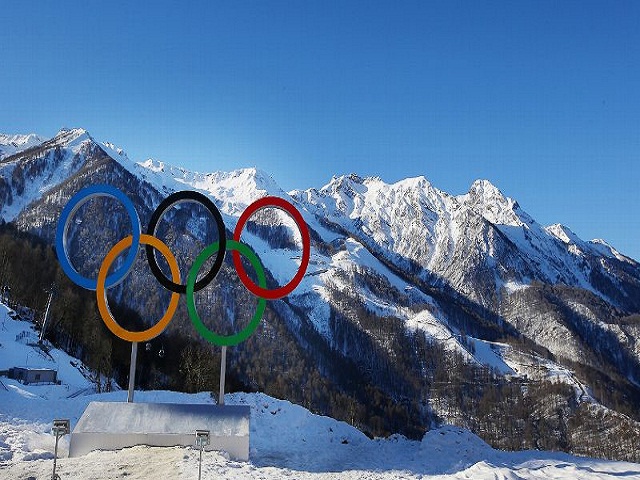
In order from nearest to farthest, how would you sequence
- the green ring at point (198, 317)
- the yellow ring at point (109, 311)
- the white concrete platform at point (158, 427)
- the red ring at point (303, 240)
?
1. the white concrete platform at point (158, 427)
2. the yellow ring at point (109, 311)
3. the green ring at point (198, 317)
4. the red ring at point (303, 240)

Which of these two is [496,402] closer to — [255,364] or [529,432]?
[529,432]

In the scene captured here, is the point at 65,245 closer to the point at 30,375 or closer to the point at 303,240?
the point at 303,240

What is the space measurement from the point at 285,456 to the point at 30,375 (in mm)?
32450

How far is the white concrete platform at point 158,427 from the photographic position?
77.7 ft

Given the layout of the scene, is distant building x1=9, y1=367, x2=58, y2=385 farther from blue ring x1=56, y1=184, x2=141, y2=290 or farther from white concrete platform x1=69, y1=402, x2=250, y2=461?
white concrete platform x1=69, y1=402, x2=250, y2=461

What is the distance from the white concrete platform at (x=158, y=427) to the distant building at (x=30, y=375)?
28.4 meters

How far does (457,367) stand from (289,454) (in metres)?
177

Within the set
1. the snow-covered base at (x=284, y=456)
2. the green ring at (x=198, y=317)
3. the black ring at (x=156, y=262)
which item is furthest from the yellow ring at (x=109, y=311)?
the snow-covered base at (x=284, y=456)

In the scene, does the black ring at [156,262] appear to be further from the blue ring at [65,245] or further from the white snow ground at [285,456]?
the white snow ground at [285,456]

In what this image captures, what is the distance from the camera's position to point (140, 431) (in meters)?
24.0

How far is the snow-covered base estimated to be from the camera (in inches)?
813

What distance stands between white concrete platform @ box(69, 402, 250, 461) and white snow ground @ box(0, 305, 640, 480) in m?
0.76

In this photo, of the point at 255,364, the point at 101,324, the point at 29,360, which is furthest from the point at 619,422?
the point at 29,360

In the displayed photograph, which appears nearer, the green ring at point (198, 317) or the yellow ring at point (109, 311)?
the yellow ring at point (109, 311)
